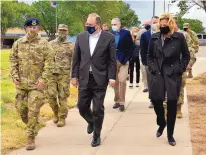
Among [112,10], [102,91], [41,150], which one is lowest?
[41,150]

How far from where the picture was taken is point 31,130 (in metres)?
6.94

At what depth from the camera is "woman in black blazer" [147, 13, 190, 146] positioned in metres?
6.91

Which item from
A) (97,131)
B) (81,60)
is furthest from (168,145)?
(81,60)

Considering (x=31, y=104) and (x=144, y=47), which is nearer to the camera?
(x=31, y=104)

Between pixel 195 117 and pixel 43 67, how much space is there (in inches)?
141

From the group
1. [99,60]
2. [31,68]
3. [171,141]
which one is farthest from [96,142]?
[31,68]

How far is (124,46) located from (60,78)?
197 cm

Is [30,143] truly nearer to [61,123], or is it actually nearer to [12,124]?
[61,123]

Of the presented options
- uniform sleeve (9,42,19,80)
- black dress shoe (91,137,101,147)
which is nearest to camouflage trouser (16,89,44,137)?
uniform sleeve (9,42,19,80)

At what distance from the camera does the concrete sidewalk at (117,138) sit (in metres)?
6.68

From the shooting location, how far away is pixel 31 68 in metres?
6.91

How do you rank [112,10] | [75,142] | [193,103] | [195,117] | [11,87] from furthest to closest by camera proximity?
1. [112,10]
2. [11,87]
3. [193,103]
4. [195,117]
5. [75,142]

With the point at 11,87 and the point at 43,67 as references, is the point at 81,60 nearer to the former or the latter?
the point at 43,67

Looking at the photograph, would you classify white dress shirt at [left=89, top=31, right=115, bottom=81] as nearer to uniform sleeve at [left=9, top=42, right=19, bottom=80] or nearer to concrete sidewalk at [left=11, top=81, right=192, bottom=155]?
uniform sleeve at [left=9, top=42, right=19, bottom=80]
